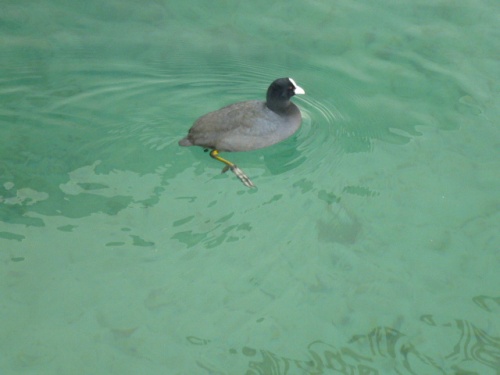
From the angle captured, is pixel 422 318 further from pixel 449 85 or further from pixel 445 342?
pixel 449 85

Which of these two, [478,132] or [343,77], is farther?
[343,77]

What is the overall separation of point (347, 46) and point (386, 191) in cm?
208

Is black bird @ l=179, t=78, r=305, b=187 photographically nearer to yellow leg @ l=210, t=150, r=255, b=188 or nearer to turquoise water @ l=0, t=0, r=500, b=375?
yellow leg @ l=210, t=150, r=255, b=188

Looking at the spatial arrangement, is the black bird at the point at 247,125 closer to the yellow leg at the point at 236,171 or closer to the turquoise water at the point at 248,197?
the yellow leg at the point at 236,171

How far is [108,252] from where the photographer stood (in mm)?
4875

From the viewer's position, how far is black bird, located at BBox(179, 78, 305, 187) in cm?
539

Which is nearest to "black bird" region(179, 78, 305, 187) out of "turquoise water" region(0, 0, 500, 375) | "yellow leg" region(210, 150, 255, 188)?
"yellow leg" region(210, 150, 255, 188)

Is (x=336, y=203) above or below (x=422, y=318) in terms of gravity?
above

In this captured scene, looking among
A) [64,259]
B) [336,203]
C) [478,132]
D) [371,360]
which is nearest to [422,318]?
[371,360]

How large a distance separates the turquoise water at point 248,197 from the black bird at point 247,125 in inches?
5.7

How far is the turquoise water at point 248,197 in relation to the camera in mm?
4434

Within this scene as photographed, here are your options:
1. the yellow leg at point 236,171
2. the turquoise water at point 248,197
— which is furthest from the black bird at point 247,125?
the turquoise water at point 248,197

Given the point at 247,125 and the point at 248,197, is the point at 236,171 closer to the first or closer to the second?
the point at 248,197

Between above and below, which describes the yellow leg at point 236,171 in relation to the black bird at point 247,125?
below
